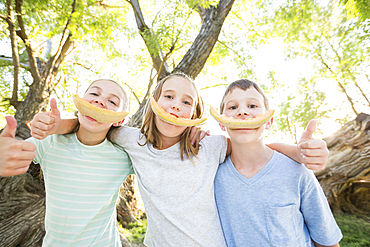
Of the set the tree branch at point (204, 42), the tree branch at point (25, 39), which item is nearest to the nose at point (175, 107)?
the tree branch at point (204, 42)

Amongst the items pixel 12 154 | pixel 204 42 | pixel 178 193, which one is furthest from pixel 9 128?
pixel 204 42

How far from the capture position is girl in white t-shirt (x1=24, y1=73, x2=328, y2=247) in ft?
5.95

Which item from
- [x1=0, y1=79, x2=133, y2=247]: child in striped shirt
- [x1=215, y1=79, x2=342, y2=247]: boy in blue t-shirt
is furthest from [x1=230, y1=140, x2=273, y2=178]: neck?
[x1=0, y1=79, x2=133, y2=247]: child in striped shirt

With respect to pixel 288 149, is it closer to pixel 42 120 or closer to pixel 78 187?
pixel 78 187

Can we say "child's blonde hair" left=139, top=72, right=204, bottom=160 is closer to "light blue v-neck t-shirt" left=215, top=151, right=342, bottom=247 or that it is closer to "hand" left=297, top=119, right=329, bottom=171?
"light blue v-neck t-shirt" left=215, top=151, right=342, bottom=247

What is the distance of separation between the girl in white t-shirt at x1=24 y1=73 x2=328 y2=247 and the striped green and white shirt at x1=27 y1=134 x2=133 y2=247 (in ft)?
0.70

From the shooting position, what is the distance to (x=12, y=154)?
138 centimetres

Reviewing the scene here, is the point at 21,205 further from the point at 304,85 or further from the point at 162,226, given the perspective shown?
the point at 304,85

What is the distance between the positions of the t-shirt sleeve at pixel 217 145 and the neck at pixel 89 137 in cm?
111

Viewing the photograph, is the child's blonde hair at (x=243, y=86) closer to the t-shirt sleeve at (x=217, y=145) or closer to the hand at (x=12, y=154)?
the t-shirt sleeve at (x=217, y=145)

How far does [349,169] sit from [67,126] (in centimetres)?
655

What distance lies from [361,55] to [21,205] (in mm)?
9266

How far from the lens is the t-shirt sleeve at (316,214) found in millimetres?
1693

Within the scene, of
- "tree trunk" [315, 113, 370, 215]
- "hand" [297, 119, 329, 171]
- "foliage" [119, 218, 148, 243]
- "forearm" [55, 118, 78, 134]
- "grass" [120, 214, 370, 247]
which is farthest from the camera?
"tree trunk" [315, 113, 370, 215]
